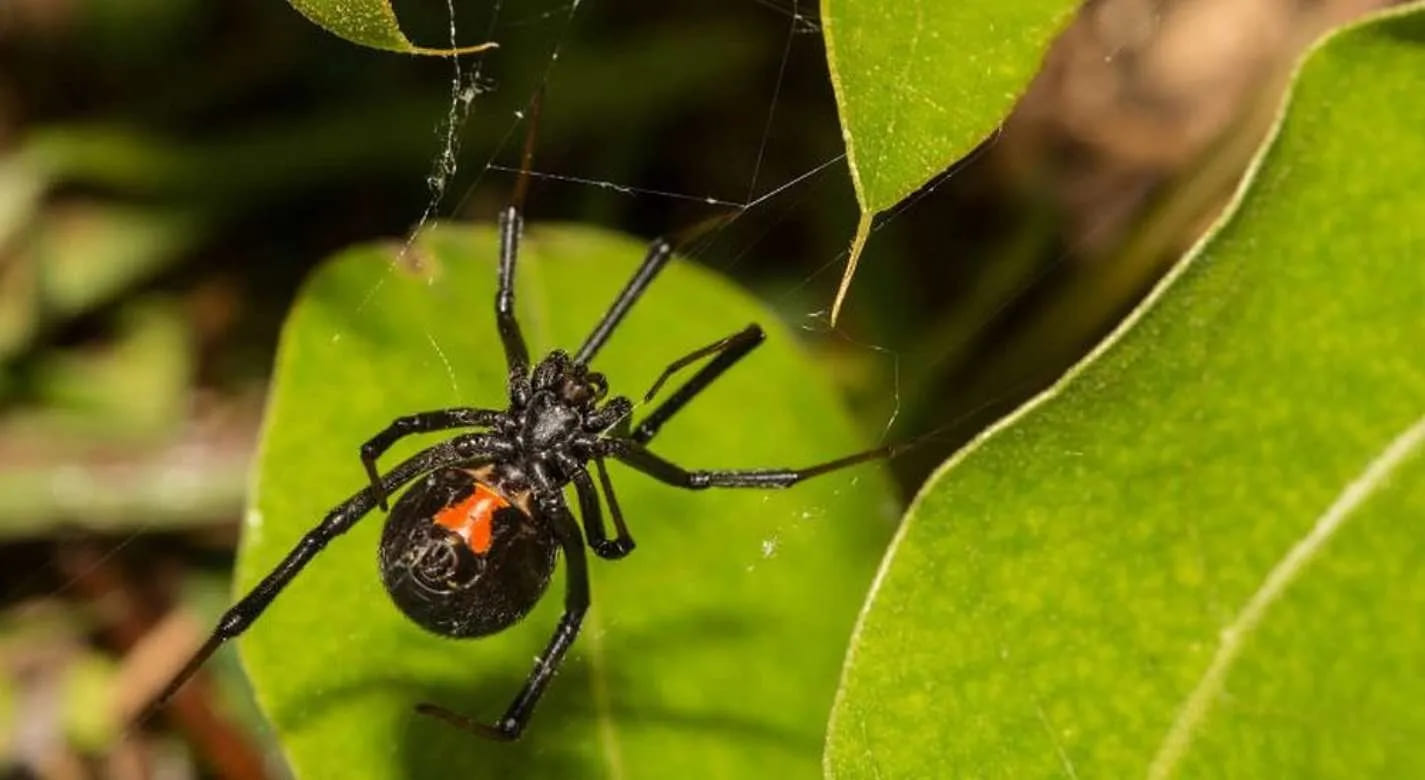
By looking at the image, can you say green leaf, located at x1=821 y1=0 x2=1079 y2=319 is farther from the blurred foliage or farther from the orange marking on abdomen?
the blurred foliage

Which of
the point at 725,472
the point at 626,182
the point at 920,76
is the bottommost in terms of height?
the point at 626,182

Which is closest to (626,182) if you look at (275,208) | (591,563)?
(275,208)

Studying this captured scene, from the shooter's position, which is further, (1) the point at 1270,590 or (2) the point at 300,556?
(2) the point at 300,556

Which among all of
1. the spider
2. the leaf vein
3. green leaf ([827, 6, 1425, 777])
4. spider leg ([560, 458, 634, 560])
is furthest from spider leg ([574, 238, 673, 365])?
the leaf vein

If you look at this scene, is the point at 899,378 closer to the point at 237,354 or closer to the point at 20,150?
the point at 237,354

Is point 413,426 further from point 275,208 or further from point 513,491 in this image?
point 275,208
